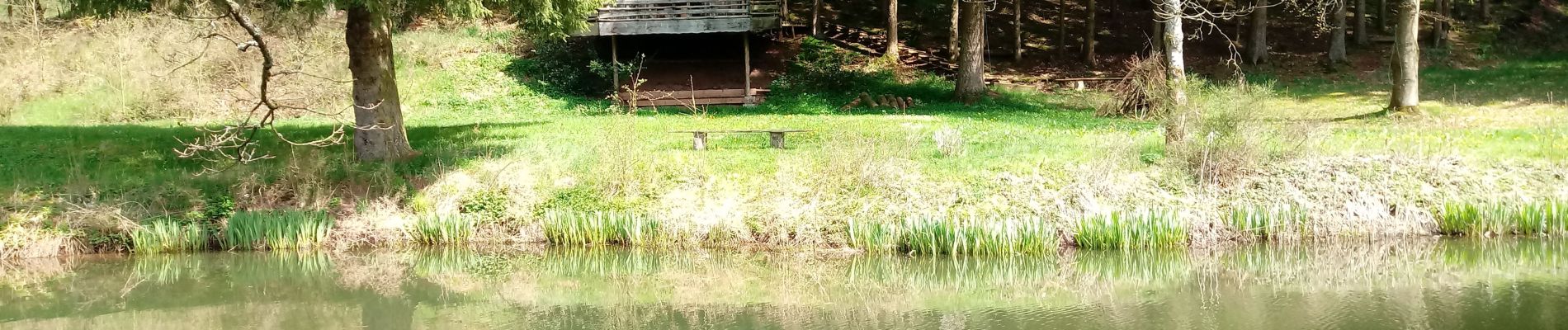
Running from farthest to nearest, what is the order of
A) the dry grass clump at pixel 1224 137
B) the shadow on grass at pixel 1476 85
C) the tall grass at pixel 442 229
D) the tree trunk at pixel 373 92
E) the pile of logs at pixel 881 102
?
the pile of logs at pixel 881 102, the shadow on grass at pixel 1476 85, the tree trunk at pixel 373 92, the tall grass at pixel 442 229, the dry grass clump at pixel 1224 137

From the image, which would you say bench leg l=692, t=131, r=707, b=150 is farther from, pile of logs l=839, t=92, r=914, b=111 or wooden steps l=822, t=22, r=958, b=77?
wooden steps l=822, t=22, r=958, b=77

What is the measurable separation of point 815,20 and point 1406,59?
51.0 feet

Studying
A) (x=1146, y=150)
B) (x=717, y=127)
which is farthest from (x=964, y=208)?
(x=717, y=127)

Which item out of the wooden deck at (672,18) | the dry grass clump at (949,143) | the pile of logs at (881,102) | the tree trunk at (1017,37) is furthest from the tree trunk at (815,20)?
the dry grass clump at (949,143)

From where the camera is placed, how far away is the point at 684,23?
87.0ft

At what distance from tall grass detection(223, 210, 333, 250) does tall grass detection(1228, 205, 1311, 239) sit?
11.8 metres

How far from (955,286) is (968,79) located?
14.3 metres

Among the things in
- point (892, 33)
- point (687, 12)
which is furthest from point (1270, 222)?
point (892, 33)

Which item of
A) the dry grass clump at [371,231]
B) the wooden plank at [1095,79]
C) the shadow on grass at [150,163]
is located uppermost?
the wooden plank at [1095,79]

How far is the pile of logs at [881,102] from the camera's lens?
976 inches

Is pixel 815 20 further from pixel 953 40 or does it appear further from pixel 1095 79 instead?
pixel 1095 79

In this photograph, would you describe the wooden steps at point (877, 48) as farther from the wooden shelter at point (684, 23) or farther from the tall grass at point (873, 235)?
the tall grass at point (873, 235)

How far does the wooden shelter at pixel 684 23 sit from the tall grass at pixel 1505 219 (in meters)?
15.9

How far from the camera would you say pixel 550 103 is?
84.7ft
